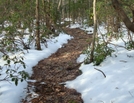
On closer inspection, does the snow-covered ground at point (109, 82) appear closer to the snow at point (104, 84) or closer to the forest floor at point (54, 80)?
the snow at point (104, 84)

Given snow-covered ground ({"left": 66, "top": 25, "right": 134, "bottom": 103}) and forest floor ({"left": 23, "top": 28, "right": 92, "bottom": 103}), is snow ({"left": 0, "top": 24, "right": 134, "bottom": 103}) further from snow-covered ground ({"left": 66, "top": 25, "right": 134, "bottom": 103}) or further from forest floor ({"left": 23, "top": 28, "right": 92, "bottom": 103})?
forest floor ({"left": 23, "top": 28, "right": 92, "bottom": 103})

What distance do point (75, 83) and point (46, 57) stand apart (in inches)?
162

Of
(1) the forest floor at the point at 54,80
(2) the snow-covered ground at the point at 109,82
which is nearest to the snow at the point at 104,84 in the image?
(2) the snow-covered ground at the point at 109,82

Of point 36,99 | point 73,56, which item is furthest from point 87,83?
→ point 73,56

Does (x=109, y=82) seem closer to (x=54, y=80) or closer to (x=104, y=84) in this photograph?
(x=104, y=84)

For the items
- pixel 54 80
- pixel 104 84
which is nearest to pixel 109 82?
pixel 104 84

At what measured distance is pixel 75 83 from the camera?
6.60 metres

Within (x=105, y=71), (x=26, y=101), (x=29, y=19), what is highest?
(x=29, y=19)

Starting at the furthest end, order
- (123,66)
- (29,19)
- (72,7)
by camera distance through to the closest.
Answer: (72,7) < (29,19) < (123,66)

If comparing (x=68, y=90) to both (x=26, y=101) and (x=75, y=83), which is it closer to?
(x=75, y=83)

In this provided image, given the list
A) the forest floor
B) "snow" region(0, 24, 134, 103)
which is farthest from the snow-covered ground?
the forest floor

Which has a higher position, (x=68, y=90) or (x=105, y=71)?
(x=105, y=71)

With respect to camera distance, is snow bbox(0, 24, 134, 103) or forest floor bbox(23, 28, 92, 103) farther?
forest floor bbox(23, 28, 92, 103)

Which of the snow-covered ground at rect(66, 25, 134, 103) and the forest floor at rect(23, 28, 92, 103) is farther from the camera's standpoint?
the forest floor at rect(23, 28, 92, 103)
